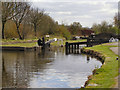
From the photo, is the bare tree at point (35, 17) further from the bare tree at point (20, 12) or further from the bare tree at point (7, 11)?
the bare tree at point (7, 11)

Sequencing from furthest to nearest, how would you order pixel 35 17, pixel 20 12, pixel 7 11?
1. pixel 35 17
2. pixel 20 12
3. pixel 7 11

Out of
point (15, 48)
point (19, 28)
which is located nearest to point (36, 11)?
point (19, 28)

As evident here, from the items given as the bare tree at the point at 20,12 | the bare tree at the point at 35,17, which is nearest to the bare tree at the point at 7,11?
the bare tree at the point at 20,12

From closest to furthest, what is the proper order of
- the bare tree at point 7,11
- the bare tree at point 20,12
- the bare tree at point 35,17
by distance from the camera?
the bare tree at point 7,11 < the bare tree at point 20,12 < the bare tree at point 35,17

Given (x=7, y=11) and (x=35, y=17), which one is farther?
(x=35, y=17)

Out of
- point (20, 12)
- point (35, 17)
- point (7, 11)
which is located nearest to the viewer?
point (7, 11)

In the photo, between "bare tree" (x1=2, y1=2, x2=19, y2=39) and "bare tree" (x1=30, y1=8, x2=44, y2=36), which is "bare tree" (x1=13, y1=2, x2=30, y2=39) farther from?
"bare tree" (x1=30, y1=8, x2=44, y2=36)

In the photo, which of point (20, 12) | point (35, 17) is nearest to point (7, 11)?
point (20, 12)

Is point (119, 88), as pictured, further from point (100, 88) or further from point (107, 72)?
point (107, 72)

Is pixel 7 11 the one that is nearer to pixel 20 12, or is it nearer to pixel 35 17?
pixel 20 12

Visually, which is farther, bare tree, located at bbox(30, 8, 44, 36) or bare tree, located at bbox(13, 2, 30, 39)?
bare tree, located at bbox(30, 8, 44, 36)

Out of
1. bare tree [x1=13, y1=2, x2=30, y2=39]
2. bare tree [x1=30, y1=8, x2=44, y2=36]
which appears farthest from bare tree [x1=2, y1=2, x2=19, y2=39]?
bare tree [x1=30, y1=8, x2=44, y2=36]

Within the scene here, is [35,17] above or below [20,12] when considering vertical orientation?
below

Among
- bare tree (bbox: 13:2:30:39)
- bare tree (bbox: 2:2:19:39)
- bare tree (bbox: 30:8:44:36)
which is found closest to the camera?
bare tree (bbox: 2:2:19:39)
